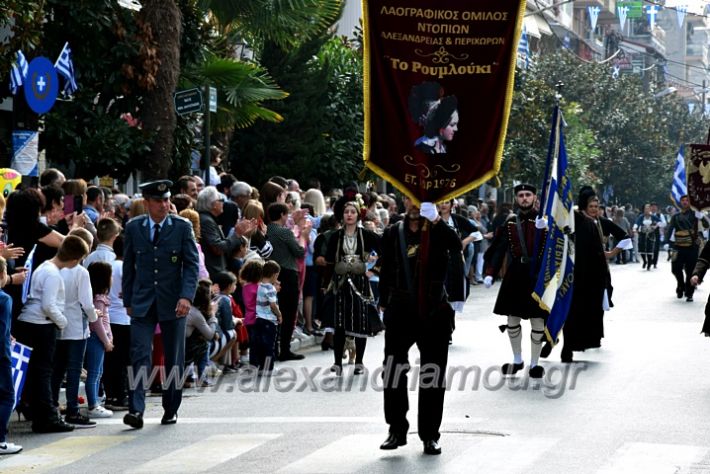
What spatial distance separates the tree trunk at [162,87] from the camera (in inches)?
808

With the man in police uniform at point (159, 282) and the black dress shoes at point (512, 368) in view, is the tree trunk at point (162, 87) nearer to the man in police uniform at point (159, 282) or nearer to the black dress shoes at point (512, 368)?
the black dress shoes at point (512, 368)

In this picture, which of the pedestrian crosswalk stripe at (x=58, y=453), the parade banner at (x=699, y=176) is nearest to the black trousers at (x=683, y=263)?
the parade banner at (x=699, y=176)

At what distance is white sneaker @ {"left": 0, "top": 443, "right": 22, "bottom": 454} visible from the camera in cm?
995

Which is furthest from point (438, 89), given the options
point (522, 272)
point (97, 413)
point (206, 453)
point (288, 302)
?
point (288, 302)

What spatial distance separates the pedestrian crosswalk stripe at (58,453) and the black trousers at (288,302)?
5.40 m

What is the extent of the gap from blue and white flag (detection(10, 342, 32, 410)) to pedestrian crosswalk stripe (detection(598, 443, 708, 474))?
13.5 feet

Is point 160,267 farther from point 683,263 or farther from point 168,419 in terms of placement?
point 683,263

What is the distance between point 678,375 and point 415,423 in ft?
12.9

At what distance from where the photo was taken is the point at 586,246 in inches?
625

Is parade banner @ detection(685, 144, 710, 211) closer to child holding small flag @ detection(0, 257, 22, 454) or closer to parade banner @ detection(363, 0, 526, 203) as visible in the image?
parade banner @ detection(363, 0, 526, 203)

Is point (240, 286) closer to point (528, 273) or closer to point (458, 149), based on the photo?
point (528, 273)

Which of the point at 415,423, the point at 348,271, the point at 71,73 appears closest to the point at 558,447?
the point at 415,423

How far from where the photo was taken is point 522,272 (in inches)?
559

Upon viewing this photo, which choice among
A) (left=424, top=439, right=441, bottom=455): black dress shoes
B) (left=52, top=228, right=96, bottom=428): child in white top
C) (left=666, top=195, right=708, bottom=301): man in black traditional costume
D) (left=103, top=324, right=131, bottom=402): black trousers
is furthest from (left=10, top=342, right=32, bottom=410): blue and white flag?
(left=666, top=195, right=708, bottom=301): man in black traditional costume
